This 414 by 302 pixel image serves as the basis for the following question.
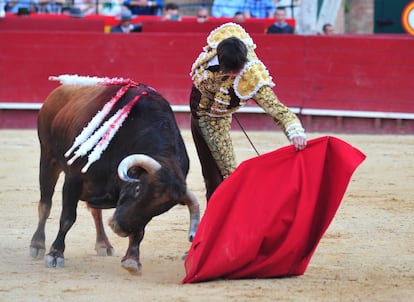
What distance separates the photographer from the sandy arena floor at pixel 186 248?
178 inches

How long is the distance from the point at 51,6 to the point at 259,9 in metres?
2.77

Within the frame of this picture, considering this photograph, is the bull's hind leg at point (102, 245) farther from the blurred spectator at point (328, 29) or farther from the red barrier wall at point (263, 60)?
the blurred spectator at point (328, 29)

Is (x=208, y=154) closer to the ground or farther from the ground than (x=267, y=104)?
closer to the ground

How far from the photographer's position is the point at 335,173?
4.79 meters

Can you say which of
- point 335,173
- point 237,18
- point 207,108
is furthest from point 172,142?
point 237,18

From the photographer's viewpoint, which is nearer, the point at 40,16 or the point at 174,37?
the point at 174,37

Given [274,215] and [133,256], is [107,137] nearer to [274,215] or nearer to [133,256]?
[133,256]

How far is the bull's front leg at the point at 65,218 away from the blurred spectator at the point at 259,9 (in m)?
9.00

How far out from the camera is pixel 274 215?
476 cm

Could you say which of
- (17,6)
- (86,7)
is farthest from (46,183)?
(86,7)

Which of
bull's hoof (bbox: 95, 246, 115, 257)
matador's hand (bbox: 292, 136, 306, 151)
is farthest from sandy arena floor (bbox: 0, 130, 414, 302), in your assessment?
matador's hand (bbox: 292, 136, 306, 151)

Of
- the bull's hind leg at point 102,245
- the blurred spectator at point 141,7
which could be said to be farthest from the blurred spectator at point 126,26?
the bull's hind leg at point 102,245

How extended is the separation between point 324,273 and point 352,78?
6335mm

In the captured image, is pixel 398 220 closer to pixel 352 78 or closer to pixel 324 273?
pixel 324 273
